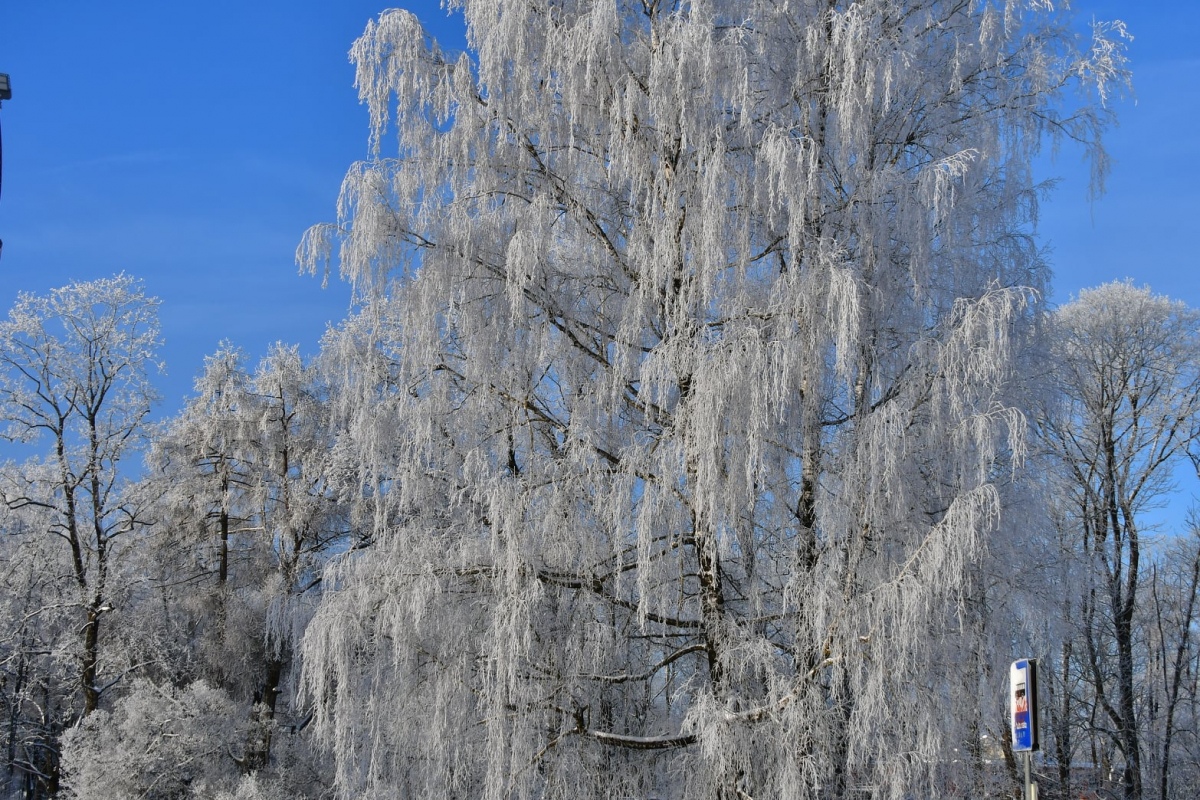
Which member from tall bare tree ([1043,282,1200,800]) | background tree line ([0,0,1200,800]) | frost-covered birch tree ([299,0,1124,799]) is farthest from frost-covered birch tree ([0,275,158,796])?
tall bare tree ([1043,282,1200,800])

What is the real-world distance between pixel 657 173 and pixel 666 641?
3489 millimetres

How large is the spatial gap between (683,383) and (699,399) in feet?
2.40

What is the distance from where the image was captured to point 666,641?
7.22 m

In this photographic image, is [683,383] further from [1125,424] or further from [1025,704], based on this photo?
[1125,424]

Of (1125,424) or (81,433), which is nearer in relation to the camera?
(81,433)

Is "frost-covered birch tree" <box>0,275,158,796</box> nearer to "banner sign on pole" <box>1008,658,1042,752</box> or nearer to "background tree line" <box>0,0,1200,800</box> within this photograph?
"background tree line" <box>0,0,1200,800</box>

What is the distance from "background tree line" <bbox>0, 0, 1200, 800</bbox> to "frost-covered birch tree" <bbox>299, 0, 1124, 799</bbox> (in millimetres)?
30

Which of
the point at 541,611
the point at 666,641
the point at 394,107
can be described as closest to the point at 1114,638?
the point at 666,641

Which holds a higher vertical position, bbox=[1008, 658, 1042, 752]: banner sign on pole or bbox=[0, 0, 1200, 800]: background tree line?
bbox=[0, 0, 1200, 800]: background tree line

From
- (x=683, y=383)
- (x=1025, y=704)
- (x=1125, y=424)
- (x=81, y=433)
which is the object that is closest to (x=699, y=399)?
(x=683, y=383)

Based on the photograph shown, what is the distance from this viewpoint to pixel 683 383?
6.88 m

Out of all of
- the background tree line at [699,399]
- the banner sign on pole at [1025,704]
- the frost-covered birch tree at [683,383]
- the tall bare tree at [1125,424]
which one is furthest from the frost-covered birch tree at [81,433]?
the tall bare tree at [1125,424]

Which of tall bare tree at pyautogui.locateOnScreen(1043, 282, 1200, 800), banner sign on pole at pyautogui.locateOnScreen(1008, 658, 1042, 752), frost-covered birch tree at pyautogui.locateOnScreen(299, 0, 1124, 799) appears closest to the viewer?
banner sign on pole at pyautogui.locateOnScreen(1008, 658, 1042, 752)

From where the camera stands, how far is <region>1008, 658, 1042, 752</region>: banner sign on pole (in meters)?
4.62
